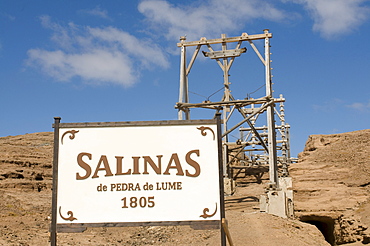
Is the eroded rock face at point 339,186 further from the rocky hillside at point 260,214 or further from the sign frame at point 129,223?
the sign frame at point 129,223

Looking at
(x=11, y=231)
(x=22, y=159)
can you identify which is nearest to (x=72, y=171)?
(x=11, y=231)

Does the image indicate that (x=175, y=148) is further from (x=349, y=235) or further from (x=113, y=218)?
(x=349, y=235)

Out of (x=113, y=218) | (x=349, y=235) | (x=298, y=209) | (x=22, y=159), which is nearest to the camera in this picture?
(x=113, y=218)

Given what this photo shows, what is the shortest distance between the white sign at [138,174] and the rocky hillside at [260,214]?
5.90m

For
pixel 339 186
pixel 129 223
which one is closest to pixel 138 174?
pixel 129 223

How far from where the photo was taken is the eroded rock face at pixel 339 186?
1909 cm

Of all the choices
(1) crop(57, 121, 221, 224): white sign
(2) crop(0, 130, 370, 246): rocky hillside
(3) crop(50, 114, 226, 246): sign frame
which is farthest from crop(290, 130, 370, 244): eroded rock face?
(1) crop(57, 121, 221, 224): white sign

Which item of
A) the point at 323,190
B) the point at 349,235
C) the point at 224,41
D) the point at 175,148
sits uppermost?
the point at 224,41

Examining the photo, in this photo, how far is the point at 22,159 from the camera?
3127 centimetres

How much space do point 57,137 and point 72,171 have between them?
0.72 metres

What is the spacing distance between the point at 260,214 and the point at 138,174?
31.5 feet

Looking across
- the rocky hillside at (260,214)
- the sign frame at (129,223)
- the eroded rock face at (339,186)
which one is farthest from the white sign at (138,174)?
the eroded rock face at (339,186)

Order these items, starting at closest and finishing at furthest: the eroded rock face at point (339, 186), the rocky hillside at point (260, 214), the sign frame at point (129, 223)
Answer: the sign frame at point (129, 223) → the rocky hillside at point (260, 214) → the eroded rock face at point (339, 186)

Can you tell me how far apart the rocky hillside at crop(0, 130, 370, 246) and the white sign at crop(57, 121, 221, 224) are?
232 inches
